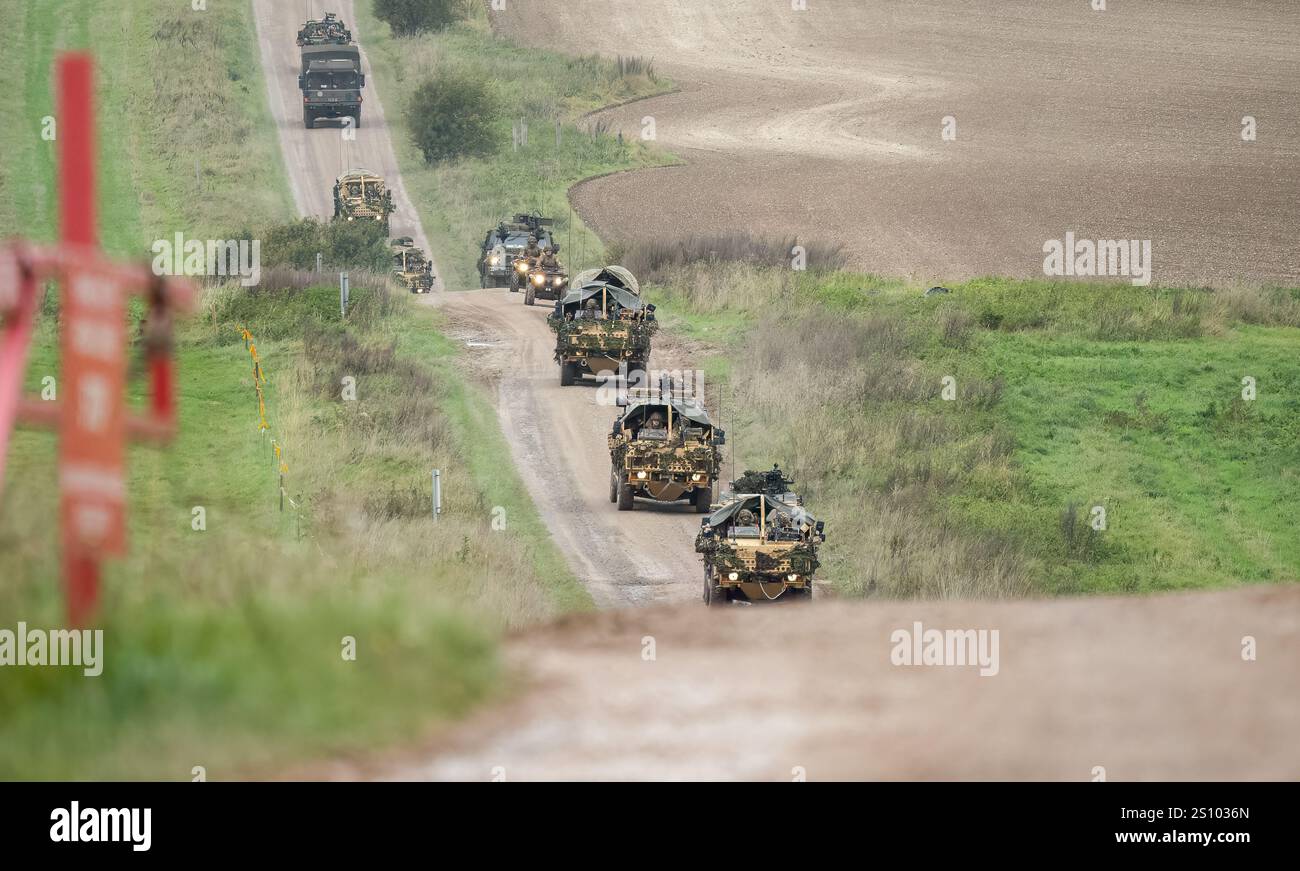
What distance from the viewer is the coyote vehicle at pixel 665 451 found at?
105ft

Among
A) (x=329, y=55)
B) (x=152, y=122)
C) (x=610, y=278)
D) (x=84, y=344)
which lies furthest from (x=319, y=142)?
(x=84, y=344)

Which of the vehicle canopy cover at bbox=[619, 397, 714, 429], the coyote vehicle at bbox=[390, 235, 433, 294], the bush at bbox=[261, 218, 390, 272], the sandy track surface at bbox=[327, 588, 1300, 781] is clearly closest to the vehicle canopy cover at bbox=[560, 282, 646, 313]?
the vehicle canopy cover at bbox=[619, 397, 714, 429]

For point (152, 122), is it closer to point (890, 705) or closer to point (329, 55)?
point (329, 55)

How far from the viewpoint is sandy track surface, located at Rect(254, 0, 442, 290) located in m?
66.8

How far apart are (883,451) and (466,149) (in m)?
41.5

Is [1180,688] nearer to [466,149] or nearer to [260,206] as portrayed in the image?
[260,206]

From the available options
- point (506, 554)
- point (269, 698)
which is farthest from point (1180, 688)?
point (506, 554)

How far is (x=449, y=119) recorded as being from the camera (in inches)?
2876

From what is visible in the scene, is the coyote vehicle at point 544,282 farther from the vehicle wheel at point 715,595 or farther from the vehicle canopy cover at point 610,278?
the vehicle wheel at point 715,595

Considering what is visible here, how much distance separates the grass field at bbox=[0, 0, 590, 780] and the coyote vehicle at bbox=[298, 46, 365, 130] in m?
2.60

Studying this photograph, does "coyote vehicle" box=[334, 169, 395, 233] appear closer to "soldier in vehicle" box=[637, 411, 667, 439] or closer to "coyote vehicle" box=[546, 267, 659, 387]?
"coyote vehicle" box=[546, 267, 659, 387]

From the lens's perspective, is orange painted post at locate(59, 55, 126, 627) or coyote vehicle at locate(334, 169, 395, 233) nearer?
orange painted post at locate(59, 55, 126, 627)

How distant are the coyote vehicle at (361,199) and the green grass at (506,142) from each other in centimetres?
296
